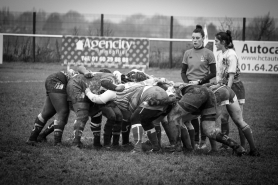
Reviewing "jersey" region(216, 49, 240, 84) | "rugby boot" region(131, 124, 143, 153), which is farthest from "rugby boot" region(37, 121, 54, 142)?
"jersey" region(216, 49, 240, 84)

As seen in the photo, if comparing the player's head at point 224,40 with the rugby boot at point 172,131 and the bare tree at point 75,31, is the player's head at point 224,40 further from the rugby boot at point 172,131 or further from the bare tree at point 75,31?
the bare tree at point 75,31

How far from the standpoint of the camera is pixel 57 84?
7.56 meters

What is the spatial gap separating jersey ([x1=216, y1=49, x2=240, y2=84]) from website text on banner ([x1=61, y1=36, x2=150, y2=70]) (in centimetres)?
1333

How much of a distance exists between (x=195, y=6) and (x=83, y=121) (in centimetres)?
3268

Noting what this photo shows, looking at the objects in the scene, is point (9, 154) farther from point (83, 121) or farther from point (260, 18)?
point (260, 18)

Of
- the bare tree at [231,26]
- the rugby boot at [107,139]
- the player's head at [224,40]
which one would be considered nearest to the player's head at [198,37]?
the player's head at [224,40]

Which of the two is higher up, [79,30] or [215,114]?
[79,30]

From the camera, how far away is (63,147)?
7258mm

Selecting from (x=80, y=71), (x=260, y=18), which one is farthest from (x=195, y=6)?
(x=80, y=71)

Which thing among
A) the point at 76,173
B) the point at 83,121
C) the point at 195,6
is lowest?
the point at 76,173

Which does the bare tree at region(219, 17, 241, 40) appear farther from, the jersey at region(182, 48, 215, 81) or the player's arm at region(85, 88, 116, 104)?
the player's arm at region(85, 88, 116, 104)

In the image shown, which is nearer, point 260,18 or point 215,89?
point 215,89

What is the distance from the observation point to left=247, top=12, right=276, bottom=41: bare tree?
26336mm

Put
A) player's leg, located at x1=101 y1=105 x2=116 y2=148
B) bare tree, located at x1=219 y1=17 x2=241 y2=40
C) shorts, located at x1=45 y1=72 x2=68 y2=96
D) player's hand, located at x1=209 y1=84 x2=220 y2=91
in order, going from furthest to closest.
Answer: bare tree, located at x1=219 y1=17 x2=241 y2=40 < shorts, located at x1=45 y1=72 x2=68 y2=96 < player's leg, located at x1=101 y1=105 x2=116 y2=148 < player's hand, located at x1=209 y1=84 x2=220 y2=91
